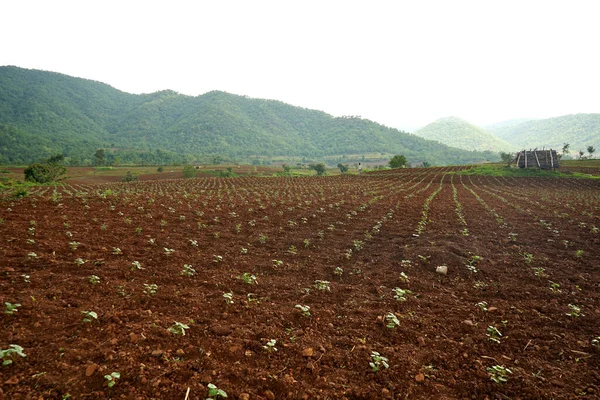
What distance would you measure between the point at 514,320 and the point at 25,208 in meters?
17.9

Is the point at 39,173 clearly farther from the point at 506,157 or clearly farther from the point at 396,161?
the point at 506,157

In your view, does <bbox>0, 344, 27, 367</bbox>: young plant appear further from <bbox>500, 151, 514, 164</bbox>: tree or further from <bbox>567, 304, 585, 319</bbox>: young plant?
<bbox>500, 151, 514, 164</bbox>: tree

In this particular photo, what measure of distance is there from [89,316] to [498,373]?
6089 mm

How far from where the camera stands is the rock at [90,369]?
3331 millimetres

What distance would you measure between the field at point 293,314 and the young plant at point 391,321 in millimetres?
37

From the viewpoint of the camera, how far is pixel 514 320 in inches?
210

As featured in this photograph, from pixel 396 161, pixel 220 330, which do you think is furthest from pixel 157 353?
pixel 396 161

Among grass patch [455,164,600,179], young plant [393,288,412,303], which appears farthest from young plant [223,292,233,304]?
grass patch [455,164,600,179]

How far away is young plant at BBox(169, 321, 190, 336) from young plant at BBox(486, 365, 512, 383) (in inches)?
170

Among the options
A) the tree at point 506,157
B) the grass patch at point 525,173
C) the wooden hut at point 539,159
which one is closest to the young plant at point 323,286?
the grass patch at point 525,173

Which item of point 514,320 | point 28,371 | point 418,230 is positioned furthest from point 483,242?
point 28,371

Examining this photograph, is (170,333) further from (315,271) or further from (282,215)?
(282,215)

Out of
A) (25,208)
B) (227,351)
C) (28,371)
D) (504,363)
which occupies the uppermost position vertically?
(25,208)

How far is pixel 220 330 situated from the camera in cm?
456
